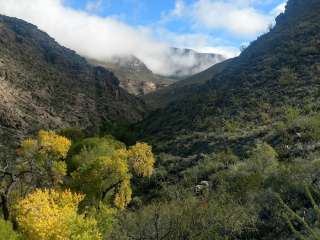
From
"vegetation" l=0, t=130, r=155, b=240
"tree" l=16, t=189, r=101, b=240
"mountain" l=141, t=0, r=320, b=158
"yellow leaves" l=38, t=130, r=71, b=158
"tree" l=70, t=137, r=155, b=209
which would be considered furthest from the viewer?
"yellow leaves" l=38, t=130, r=71, b=158

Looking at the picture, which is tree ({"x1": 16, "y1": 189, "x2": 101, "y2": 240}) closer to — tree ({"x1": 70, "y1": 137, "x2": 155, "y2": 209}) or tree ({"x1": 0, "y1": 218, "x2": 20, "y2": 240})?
tree ({"x1": 0, "y1": 218, "x2": 20, "y2": 240})

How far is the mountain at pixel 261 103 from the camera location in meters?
41.6

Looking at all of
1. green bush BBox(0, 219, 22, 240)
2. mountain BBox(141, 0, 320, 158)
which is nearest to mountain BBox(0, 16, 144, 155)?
mountain BBox(141, 0, 320, 158)

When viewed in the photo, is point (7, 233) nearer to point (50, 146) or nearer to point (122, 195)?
point (122, 195)

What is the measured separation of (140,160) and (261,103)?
67.2 feet

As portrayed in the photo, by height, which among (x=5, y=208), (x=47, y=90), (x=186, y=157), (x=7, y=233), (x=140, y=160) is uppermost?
(x=47, y=90)

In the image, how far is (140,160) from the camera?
128 feet

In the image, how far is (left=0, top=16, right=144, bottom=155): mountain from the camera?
90038 mm

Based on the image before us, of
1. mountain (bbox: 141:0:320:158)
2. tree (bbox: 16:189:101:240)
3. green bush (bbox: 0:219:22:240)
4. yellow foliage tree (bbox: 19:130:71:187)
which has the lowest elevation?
green bush (bbox: 0:219:22:240)

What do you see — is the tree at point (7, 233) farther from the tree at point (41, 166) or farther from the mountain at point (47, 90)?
the mountain at point (47, 90)

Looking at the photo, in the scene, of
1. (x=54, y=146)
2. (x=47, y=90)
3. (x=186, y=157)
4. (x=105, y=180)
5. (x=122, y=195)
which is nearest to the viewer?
(x=105, y=180)

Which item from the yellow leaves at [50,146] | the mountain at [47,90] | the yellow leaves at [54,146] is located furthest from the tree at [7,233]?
the mountain at [47,90]

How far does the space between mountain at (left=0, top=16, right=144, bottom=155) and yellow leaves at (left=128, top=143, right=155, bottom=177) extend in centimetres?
3959

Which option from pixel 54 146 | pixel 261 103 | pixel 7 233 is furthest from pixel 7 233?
pixel 261 103
